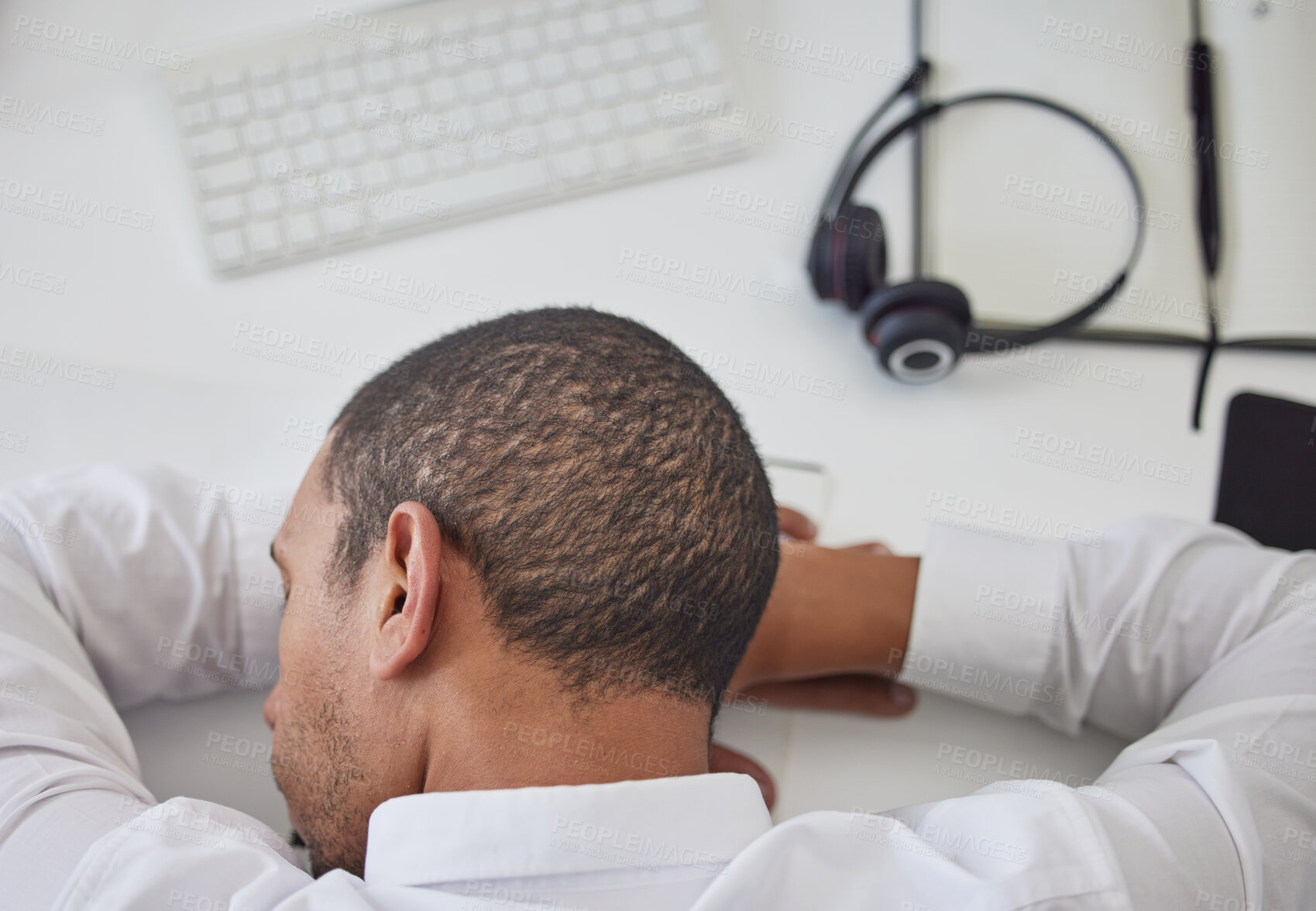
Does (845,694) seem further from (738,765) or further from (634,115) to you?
(634,115)

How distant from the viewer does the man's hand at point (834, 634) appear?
704 millimetres

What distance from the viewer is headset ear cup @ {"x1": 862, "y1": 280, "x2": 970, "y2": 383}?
0.73 metres

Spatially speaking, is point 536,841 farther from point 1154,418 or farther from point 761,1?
point 761,1

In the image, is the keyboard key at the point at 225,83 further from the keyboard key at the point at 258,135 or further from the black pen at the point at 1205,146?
the black pen at the point at 1205,146

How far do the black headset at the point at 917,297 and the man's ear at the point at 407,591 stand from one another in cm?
43

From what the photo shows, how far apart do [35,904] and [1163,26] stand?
115cm

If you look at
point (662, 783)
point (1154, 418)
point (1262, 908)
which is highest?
point (1154, 418)

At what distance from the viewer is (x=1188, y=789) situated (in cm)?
56

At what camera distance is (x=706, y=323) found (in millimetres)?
813

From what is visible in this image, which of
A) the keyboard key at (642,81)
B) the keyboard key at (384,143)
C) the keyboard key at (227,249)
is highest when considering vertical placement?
the keyboard key at (642,81)

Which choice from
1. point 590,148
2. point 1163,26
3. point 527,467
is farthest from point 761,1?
point 527,467

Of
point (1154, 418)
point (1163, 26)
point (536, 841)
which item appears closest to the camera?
point (536, 841)

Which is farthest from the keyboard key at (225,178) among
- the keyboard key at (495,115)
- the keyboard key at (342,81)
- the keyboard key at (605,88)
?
the keyboard key at (605,88)

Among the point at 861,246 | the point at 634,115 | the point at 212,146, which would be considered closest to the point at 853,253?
the point at 861,246
